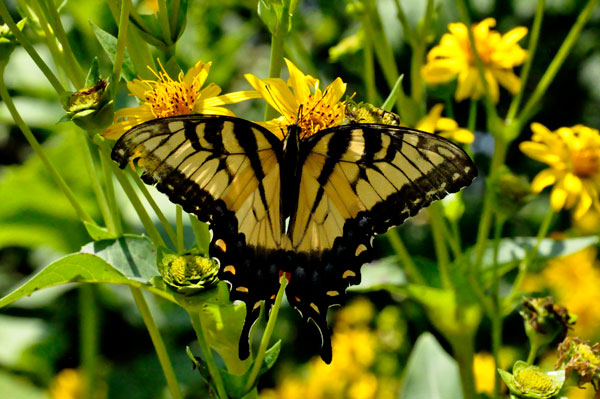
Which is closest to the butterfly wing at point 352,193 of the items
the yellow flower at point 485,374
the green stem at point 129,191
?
the green stem at point 129,191

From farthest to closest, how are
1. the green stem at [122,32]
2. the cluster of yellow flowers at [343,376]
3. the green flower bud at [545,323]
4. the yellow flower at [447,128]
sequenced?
the cluster of yellow flowers at [343,376] < the yellow flower at [447,128] < the green flower bud at [545,323] < the green stem at [122,32]

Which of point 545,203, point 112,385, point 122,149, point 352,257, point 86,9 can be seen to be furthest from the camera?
point 545,203

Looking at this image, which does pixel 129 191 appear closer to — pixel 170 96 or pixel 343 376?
pixel 170 96

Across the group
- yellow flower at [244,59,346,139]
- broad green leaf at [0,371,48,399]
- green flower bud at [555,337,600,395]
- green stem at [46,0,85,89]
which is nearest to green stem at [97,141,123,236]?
green stem at [46,0,85,89]

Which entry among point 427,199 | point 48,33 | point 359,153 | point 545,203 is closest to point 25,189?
point 48,33

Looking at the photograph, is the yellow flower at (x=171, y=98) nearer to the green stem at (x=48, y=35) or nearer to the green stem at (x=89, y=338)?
the green stem at (x=48, y=35)

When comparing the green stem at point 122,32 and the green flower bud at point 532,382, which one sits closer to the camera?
the green stem at point 122,32

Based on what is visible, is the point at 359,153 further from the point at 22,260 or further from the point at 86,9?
the point at 22,260

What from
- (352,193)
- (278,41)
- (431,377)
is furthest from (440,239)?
(278,41)

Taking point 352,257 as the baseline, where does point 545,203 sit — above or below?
below
